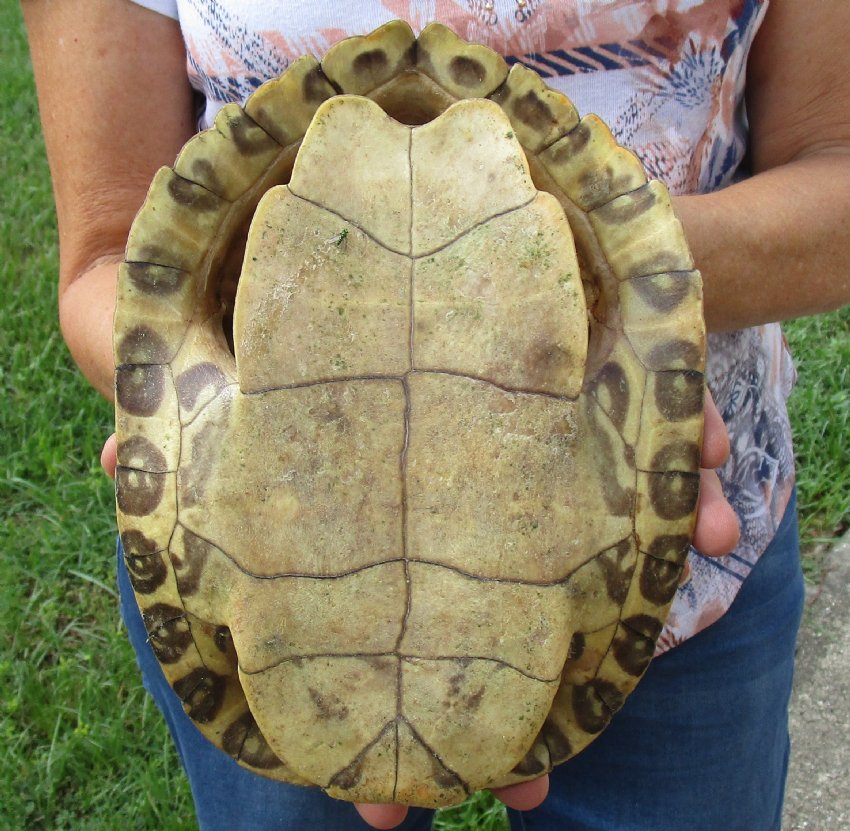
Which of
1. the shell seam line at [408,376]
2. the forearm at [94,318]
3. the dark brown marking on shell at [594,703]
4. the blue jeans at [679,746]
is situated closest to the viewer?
the shell seam line at [408,376]

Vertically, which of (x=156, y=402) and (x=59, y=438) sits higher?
(x=156, y=402)

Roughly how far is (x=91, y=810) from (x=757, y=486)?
1.38 m

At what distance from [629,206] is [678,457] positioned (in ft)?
0.76

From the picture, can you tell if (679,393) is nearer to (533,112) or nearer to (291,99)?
(533,112)

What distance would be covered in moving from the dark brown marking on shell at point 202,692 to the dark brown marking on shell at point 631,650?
1.26 feet

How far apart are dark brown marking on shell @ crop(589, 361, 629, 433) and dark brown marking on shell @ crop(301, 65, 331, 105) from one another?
363 mm

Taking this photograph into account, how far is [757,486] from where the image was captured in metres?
1.30

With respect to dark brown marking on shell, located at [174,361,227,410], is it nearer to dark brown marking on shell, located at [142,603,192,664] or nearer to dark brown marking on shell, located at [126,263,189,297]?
dark brown marking on shell, located at [126,263,189,297]

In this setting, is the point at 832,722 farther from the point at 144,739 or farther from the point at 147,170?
the point at 147,170

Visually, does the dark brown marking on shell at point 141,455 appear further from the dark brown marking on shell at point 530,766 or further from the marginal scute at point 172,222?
the dark brown marking on shell at point 530,766

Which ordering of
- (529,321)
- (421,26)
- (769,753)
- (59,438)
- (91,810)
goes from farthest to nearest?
(59,438) → (91,810) → (769,753) → (421,26) → (529,321)

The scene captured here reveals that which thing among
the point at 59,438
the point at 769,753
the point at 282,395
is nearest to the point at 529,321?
the point at 282,395

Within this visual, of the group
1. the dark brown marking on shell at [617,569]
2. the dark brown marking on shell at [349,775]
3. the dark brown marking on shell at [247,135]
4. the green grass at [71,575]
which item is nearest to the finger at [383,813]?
the dark brown marking on shell at [349,775]

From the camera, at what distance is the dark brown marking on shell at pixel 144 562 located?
35.7 inches
